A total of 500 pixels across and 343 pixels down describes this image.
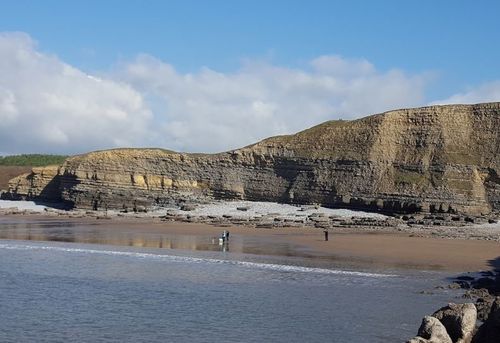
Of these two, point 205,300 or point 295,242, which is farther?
point 295,242

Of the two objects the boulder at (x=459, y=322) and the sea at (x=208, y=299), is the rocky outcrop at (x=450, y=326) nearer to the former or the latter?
the boulder at (x=459, y=322)

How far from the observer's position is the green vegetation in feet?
494

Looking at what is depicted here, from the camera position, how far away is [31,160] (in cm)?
15625

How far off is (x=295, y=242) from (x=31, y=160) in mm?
127764

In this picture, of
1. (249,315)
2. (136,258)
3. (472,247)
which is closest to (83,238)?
(136,258)

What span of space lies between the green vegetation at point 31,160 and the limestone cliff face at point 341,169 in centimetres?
7769

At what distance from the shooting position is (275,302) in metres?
20.4

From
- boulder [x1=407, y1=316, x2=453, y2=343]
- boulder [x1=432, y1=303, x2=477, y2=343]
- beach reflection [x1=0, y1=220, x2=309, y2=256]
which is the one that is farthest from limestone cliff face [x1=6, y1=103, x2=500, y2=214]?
boulder [x1=407, y1=316, x2=453, y2=343]

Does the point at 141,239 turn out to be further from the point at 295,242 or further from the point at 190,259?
the point at 190,259

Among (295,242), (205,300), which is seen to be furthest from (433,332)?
(295,242)

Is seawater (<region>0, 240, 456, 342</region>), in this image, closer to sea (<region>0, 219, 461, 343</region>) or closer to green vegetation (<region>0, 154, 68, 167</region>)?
sea (<region>0, 219, 461, 343</region>)

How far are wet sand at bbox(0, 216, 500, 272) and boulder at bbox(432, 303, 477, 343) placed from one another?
Answer: 621 inches

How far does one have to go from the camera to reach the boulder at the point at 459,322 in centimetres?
1312

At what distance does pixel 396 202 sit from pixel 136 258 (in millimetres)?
34385
